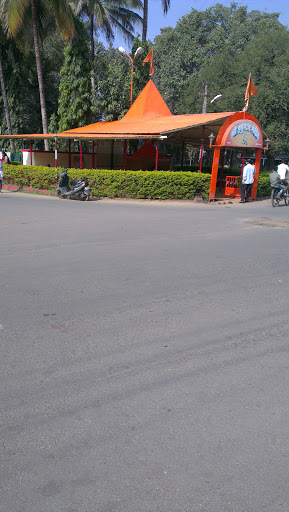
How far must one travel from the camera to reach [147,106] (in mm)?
24750

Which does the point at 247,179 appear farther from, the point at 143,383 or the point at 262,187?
the point at 143,383

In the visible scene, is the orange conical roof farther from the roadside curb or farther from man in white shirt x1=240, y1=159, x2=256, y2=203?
man in white shirt x1=240, y1=159, x2=256, y2=203

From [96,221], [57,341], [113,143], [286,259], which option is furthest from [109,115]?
[57,341]

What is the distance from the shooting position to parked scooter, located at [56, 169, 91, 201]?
1717cm

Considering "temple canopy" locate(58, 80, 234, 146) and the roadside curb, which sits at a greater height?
"temple canopy" locate(58, 80, 234, 146)

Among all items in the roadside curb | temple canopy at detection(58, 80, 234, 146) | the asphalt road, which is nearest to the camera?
the asphalt road

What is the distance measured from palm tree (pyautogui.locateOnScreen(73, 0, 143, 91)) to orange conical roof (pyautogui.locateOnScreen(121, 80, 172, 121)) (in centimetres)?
766

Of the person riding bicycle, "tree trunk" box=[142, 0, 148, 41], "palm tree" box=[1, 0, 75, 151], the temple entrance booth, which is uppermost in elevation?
"tree trunk" box=[142, 0, 148, 41]

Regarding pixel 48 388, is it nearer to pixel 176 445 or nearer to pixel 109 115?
pixel 176 445

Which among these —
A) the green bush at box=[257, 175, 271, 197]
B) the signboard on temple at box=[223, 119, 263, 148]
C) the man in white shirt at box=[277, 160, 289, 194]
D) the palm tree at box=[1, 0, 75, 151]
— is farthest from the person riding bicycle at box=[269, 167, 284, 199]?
the palm tree at box=[1, 0, 75, 151]

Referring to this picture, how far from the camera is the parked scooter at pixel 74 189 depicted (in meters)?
17.2

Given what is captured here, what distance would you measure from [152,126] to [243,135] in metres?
4.85

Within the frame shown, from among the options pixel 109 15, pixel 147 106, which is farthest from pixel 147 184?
pixel 109 15

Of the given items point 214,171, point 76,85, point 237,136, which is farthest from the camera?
point 76,85
